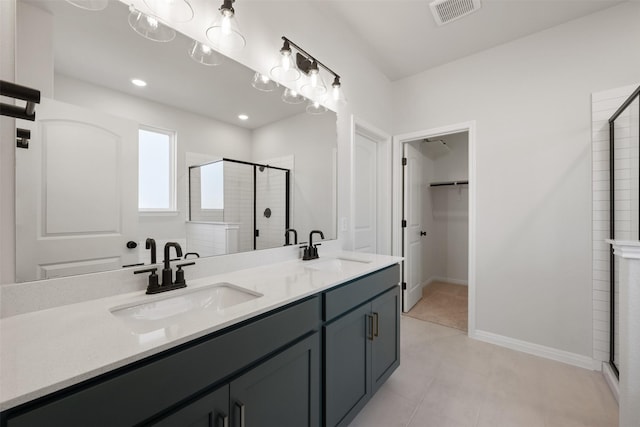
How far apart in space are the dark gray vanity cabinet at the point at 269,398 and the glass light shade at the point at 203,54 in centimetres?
146

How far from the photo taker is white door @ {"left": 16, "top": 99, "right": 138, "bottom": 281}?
3.05 ft

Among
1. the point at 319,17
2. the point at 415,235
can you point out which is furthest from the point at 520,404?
the point at 319,17

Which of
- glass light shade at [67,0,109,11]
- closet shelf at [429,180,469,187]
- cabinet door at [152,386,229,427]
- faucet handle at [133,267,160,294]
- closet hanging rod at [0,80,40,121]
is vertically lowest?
cabinet door at [152,386,229,427]

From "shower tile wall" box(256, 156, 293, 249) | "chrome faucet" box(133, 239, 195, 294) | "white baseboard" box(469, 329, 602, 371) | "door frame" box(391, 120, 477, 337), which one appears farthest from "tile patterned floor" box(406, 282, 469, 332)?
"chrome faucet" box(133, 239, 195, 294)

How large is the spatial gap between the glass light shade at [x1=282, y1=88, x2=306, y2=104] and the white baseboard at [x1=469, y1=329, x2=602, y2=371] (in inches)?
106

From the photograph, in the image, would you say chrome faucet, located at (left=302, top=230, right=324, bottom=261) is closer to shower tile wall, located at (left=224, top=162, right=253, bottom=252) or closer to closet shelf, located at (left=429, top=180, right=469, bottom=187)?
shower tile wall, located at (left=224, top=162, right=253, bottom=252)

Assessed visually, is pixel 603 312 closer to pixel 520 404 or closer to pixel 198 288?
pixel 520 404

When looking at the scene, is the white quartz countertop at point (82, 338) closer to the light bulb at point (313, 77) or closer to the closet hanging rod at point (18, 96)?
the closet hanging rod at point (18, 96)

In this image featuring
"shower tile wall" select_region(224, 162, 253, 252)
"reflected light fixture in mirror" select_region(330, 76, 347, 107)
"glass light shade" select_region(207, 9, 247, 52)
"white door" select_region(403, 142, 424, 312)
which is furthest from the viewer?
"white door" select_region(403, 142, 424, 312)

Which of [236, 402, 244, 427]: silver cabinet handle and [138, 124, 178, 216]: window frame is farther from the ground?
[138, 124, 178, 216]: window frame

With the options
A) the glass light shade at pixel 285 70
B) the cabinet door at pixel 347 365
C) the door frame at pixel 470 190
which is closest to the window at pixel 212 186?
the glass light shade at pixel 285 70

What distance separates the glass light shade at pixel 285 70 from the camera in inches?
66.0

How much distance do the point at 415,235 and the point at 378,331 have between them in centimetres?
199

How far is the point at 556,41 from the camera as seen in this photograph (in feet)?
7.35
